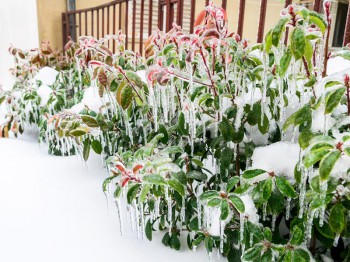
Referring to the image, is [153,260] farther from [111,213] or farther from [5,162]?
[5,162]

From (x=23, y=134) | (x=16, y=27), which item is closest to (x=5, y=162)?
(x=23, y=134)

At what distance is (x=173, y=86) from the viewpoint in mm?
1379

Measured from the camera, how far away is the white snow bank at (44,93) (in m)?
2.95

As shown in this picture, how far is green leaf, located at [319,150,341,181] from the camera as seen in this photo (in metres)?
0.68

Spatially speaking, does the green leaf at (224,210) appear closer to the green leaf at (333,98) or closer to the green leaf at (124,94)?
the green leaf at (333,98)

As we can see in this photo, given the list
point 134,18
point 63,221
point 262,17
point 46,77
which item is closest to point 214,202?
point 63,221

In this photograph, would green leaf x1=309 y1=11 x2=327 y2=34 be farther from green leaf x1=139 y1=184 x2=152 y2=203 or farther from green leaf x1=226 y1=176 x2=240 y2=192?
green leaf x1=139 y1=184 x2=152 y2=203

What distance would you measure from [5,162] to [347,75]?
8.11 feet

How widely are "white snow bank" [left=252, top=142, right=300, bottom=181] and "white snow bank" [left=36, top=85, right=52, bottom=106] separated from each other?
242 cm

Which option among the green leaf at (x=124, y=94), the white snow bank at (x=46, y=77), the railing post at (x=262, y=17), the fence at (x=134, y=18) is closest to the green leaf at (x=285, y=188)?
the green leaf at (x=124, y=94)

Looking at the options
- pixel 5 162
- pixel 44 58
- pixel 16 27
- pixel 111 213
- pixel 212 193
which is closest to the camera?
pixel 212 193

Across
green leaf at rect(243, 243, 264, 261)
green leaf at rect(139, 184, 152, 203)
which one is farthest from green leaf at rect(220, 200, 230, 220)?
green leaf at rect(139, 184, 152, 203)

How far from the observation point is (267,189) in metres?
0.86

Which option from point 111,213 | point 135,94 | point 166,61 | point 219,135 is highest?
point 166,61
